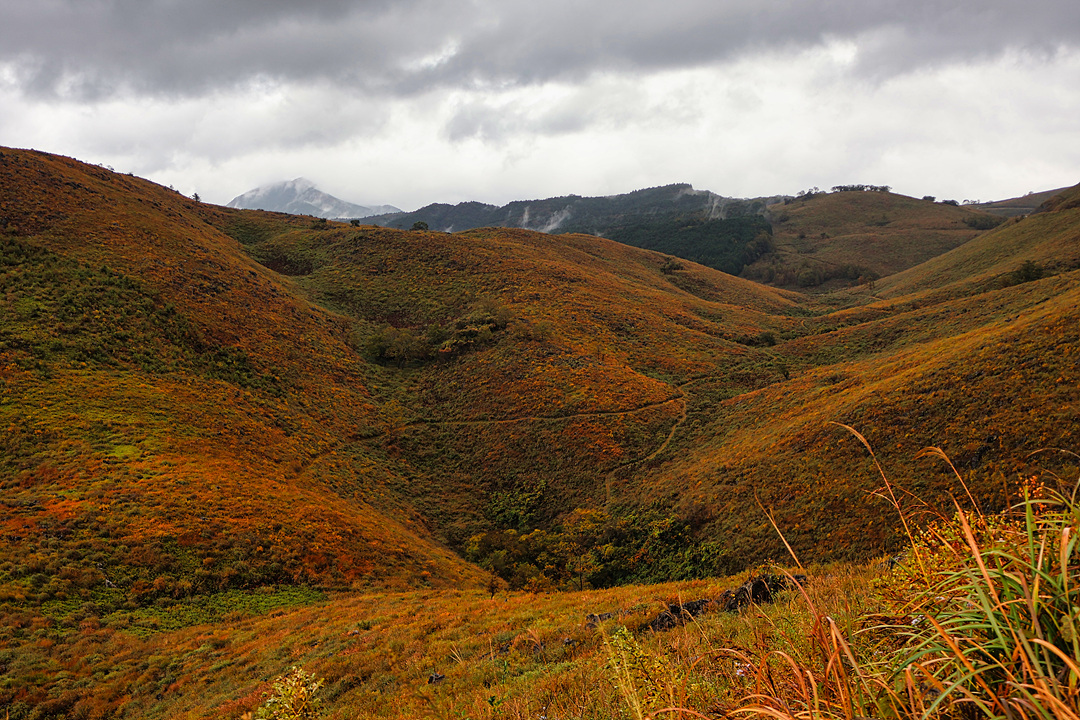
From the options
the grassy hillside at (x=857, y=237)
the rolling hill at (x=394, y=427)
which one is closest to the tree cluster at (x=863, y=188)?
Answer: the grassy hillside at (x=857, y=237)

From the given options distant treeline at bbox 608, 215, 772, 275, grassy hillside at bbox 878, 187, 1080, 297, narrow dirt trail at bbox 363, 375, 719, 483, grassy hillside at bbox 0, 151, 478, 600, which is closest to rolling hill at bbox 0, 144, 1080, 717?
grassy hillside at bbox 0, 151, 478, 600

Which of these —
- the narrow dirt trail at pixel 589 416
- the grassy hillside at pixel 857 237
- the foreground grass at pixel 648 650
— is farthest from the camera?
the grassy hillside at pixel 857 237

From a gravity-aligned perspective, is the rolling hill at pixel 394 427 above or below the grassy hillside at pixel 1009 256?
below

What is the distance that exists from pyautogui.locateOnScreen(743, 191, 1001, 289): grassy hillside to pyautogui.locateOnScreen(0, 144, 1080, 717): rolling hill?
1901 inches

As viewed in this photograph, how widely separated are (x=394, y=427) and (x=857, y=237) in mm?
136422

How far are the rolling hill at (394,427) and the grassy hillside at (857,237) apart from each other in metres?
48.3

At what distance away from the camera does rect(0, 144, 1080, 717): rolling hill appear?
15094 millimetres

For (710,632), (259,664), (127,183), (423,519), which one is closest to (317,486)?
(423,519)

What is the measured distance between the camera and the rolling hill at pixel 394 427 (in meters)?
15.1

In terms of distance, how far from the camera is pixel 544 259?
7000 centimetres

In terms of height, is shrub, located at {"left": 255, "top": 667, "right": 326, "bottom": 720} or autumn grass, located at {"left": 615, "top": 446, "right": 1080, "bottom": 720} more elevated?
autumn grass, located at {"left": 615, "top": 446, "right": 1080, "bottom": 720}

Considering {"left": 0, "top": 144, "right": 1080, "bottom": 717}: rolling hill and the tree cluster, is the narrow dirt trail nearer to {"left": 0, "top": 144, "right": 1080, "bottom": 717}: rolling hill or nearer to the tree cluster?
{"left": 0, "top": 144, "right": 1080, "bottom": 717}: rolling hill

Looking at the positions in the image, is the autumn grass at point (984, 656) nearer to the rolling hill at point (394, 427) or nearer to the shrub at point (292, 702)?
the shrub at point (292, 702)

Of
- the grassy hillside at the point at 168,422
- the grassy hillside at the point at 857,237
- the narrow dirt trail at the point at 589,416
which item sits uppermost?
the grassy hillside at the point at 857,237
